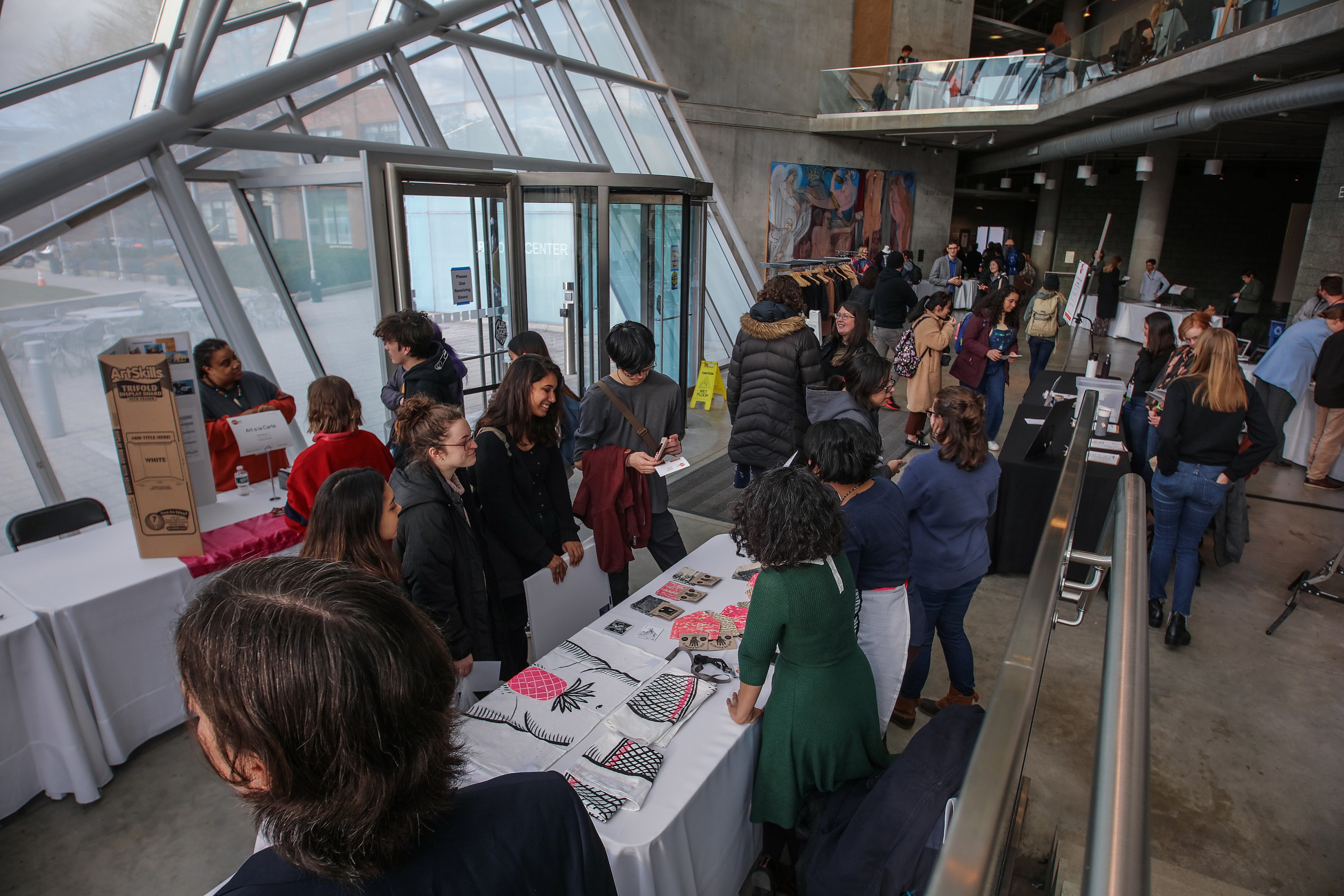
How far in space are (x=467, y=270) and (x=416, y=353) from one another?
2.23 metres

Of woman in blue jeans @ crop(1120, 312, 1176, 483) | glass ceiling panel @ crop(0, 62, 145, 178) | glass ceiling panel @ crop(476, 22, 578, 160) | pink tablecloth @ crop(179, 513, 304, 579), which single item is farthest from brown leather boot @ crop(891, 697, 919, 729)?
glass ceiling panel @ crop(476, 22, 578, 160)

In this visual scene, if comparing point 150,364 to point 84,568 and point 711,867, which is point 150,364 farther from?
point 711,867

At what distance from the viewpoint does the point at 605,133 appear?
1075 cm

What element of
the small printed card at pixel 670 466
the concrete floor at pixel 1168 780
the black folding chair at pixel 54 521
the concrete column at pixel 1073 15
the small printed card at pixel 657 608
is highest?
the concrete column at pixel 1073 15

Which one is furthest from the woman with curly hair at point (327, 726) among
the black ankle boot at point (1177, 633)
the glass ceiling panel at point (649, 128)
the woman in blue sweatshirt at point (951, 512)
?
the glass ceiling panel at point (649, 128)

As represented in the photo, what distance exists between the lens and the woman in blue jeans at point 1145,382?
225 inches

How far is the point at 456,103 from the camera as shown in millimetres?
8984

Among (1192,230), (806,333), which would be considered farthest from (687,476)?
(1192,230)

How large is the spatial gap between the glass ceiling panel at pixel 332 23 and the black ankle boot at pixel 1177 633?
7863mm

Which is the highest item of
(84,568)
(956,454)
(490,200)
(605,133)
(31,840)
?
(605,133)

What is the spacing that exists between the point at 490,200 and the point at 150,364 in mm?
3711

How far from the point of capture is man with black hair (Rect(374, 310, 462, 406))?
4.48 metres

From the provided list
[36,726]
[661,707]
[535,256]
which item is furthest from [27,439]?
[661,707]

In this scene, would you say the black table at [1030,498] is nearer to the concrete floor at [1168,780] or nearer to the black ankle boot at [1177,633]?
the concrete floor at [1168,780]
